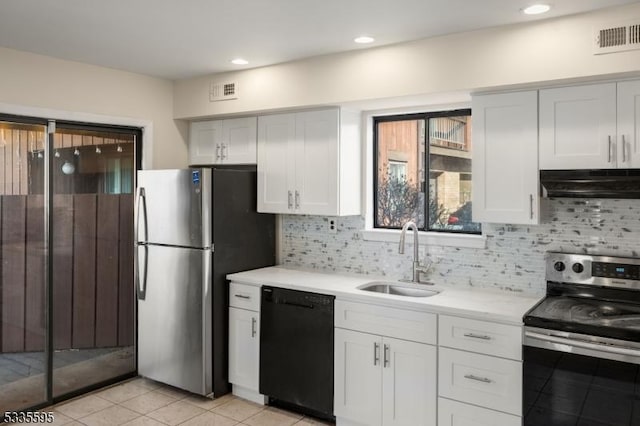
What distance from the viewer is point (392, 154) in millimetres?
4016

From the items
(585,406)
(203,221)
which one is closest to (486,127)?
(585,406)

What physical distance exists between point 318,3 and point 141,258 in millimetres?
2548

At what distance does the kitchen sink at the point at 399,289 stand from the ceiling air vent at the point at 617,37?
1.72m

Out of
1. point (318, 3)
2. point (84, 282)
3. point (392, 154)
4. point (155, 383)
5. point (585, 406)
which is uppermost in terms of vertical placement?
point (318, 3)

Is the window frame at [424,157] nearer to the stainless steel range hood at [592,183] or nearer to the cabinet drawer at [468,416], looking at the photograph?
the stainless steel range hood at [592,183]

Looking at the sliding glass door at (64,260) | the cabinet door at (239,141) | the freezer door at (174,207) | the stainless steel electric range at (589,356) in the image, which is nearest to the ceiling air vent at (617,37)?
the stainless steel electric range at (589,356)

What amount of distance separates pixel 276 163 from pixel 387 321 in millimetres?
1594

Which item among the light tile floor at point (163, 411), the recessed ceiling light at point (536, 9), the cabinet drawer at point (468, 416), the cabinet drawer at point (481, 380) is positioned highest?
the recessed ceiling light at point (536, 9)

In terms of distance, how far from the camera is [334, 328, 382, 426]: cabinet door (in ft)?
10.5

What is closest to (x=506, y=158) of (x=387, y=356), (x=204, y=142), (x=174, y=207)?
(x=387, y=356)

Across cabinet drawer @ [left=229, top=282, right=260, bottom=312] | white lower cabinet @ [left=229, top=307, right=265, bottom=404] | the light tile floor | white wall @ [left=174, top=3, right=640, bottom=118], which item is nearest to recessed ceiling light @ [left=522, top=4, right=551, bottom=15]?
white wall @ [left=174, top=3, right=640, bottom=118]

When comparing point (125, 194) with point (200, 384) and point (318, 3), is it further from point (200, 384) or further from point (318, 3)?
point (318, 3)

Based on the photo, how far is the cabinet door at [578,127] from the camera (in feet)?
9.02

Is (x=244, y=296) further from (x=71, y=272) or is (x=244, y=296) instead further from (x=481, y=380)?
(x=481, y=380)
